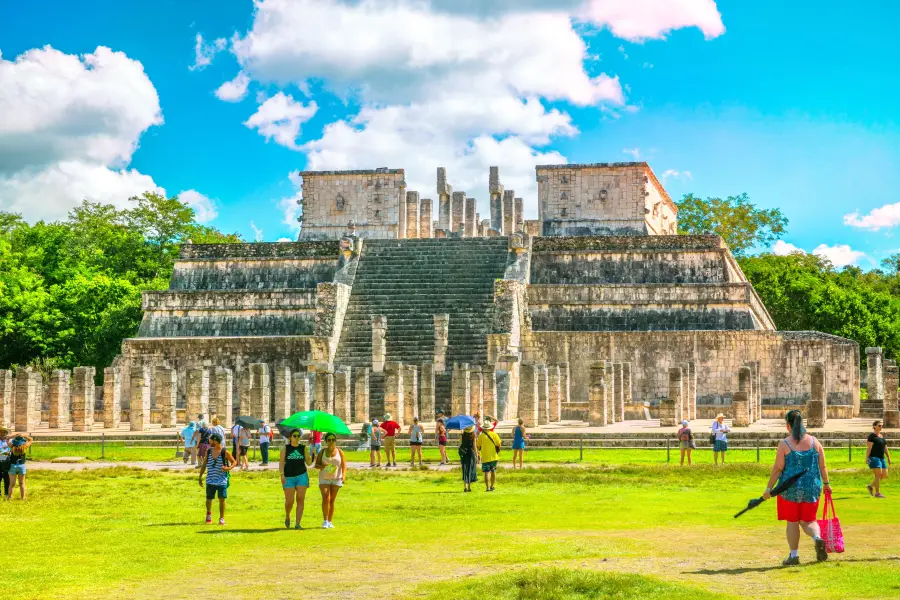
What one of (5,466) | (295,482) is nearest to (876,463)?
(295,482)

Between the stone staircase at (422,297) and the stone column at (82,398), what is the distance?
24.9ft

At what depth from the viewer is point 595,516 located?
1739cm

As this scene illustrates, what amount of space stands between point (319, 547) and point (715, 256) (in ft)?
104

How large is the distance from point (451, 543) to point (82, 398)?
2482cm

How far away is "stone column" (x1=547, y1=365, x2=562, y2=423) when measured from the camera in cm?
3781

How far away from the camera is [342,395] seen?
35.5 m

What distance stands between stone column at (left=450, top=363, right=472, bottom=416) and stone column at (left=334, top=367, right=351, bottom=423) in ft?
9.93

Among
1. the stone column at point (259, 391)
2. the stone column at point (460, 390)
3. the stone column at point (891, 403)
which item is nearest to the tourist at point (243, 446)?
the stone column at point (259, 391)

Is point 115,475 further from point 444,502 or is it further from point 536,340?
point 536,340

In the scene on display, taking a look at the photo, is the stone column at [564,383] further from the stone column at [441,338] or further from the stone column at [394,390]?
the stone column at [394,390]

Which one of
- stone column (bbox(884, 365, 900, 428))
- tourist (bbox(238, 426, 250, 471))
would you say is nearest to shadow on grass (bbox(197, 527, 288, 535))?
tourist (bbox(238, 426, 250, 471))

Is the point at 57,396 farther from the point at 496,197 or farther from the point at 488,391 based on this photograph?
the point at 496,197

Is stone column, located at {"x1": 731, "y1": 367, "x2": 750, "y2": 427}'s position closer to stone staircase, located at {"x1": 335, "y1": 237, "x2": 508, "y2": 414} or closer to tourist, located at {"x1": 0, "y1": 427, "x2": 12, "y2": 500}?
stone staircase, located at {"x1": 335, "y1": 237, "x2": 508, "y2": 414}

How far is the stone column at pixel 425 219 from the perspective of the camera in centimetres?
5547
